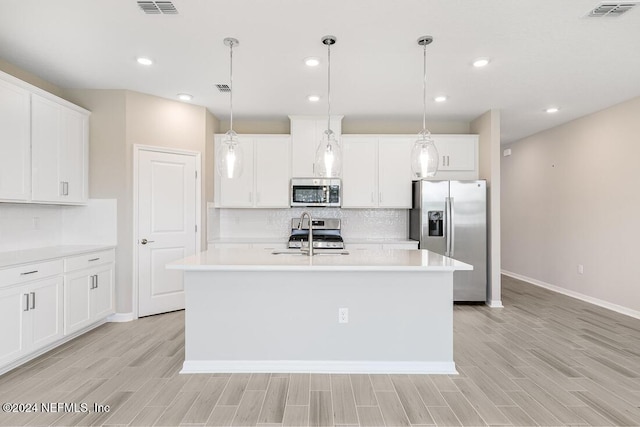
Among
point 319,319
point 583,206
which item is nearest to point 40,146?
point 319,319

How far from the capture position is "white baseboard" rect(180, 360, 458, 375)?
2.71 meters

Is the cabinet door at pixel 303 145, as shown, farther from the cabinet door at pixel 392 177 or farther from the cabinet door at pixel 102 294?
the cabinet door at pixel 102 294

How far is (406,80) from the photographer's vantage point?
3.72 meters

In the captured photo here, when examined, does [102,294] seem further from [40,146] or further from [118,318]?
[40,146]

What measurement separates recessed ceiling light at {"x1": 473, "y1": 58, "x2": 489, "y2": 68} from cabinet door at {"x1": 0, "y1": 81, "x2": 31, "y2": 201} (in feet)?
14.0

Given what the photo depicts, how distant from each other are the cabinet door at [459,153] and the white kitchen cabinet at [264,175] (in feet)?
7.64

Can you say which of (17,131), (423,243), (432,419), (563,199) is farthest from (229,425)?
(563,199)

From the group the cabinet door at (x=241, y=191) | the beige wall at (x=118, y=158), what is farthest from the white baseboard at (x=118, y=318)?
the cabinet door at (x=241, y=191)

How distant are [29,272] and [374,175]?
4.11 meters

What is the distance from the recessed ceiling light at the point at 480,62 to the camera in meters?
3.21

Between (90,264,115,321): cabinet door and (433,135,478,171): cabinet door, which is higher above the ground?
(433,135,478,171): cabinet door

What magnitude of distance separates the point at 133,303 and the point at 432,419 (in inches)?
139

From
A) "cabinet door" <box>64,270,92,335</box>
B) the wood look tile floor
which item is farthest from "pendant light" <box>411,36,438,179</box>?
"cabinet door" <box>64,270,92,335</box>

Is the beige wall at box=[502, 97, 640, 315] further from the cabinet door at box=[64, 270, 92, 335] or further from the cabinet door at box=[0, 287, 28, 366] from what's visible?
the cabinet door at box=[0, 287, 28, 366]
